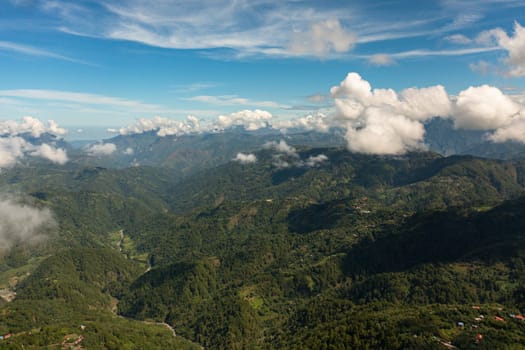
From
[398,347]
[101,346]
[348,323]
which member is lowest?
[101,346]

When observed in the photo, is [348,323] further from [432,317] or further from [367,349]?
[432,317]

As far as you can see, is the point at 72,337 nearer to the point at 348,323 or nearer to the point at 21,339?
the point at 21,339

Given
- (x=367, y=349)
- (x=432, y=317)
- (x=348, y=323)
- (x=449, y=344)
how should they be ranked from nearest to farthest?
(x=449, y=344)
(x=367, y=349)
(x=432, y=317)
(x=348, y=323)

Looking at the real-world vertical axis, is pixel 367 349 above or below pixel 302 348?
above

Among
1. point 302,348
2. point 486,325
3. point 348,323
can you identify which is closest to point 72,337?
point 302,348

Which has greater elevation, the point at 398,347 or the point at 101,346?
the point at 398,347

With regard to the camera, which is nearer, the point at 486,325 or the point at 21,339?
the point at 486,325

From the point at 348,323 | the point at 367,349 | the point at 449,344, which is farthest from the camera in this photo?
the point at 348,323

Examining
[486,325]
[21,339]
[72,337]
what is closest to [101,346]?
[72,337]

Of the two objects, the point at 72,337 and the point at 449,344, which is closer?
the point at 449,344
